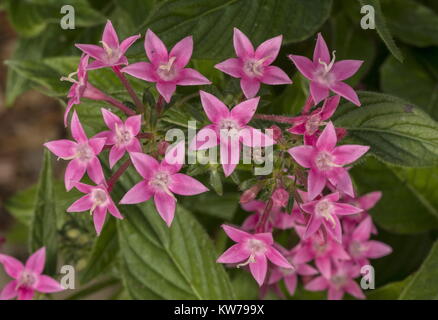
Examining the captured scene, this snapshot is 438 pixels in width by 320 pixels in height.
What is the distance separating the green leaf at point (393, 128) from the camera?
4.15 ft

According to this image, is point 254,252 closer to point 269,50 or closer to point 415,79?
point 269,50

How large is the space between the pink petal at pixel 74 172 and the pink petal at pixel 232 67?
1.01ft

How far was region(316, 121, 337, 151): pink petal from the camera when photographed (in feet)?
3.61

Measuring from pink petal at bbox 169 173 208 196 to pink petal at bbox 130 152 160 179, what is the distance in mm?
39

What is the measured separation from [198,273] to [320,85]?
0.57 meters

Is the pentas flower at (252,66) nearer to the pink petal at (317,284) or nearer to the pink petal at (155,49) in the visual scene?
the pink petal at (155,49)

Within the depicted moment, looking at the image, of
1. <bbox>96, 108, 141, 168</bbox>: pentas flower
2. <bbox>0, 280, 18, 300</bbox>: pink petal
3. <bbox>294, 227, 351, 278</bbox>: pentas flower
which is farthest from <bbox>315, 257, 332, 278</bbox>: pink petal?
<bbox>0, 280, 18, 300</bbox>: pink petal

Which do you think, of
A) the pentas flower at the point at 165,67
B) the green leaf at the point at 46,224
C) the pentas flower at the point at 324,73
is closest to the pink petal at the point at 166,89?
the pentas flower at the point at 165,67

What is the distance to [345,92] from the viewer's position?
116 centimetres

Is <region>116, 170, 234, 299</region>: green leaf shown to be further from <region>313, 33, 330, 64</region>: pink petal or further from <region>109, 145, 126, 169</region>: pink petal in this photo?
<region>313, 33, 330, 64</region>: pink petal

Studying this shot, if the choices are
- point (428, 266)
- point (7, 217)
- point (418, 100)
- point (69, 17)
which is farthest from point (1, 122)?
point (428, 266)

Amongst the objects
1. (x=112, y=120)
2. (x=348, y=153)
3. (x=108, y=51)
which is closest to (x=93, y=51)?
(x=108, y=51)

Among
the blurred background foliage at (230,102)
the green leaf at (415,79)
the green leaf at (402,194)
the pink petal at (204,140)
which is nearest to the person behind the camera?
the pink petal at (204,140)

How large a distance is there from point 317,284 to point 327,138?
589 millimetres
